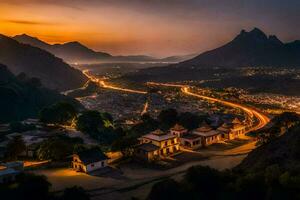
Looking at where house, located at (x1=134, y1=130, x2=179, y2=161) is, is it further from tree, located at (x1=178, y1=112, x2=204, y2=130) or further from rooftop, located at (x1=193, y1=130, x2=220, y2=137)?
tree, located at (x1=178, y1=112, x2=204, y2=130)

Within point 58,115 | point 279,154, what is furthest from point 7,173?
point 58,115

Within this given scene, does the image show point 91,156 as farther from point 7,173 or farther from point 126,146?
point 7,173

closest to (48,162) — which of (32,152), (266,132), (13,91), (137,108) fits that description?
(32,152)

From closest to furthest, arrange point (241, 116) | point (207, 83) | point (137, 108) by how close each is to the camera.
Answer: point (241, 116) < point (137, 108) < point (207, 83)

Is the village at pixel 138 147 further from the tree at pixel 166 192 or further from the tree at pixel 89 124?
the tree at pixel 166 192

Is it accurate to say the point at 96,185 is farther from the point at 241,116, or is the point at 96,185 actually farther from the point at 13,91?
the point at 13,91
